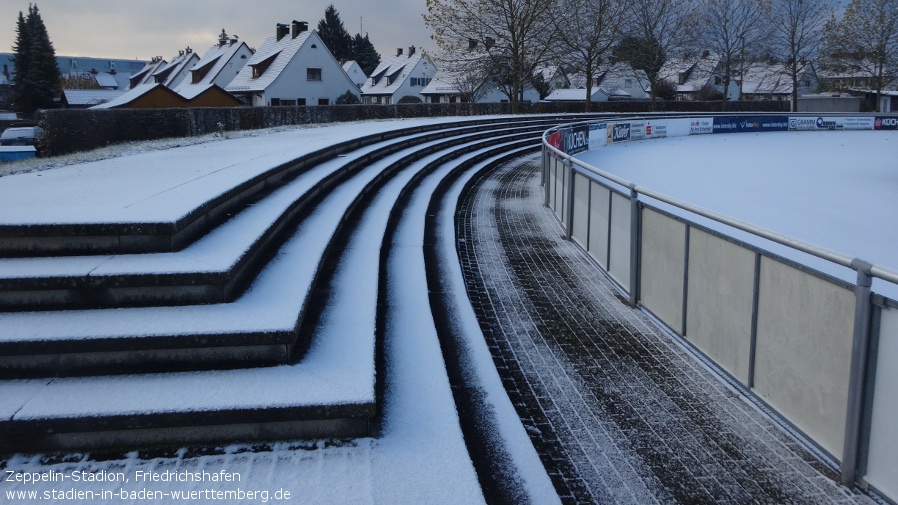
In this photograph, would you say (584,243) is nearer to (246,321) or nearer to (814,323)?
(814,323)

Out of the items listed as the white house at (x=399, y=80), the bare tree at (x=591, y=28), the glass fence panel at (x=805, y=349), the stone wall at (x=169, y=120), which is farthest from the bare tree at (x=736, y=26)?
the glass fence panel at (x=805, y=349)

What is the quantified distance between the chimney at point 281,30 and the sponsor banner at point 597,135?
4041cm

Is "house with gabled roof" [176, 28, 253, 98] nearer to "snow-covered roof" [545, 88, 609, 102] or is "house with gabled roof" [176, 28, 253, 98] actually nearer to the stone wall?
"snow-covered roof" [545, 88, 609, 102]

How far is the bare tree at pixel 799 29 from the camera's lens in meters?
72.2

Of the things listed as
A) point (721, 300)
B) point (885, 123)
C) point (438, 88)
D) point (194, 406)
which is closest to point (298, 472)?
point (194, 406)

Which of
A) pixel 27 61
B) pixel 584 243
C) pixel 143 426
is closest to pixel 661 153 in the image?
pixel 584 243

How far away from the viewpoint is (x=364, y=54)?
10325cm

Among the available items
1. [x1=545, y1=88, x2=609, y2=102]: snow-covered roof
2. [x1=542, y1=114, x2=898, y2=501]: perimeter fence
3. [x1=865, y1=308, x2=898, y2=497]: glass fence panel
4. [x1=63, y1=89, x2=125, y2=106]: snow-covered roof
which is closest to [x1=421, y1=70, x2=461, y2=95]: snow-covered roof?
[x1=545, y1=88, x2=609, y2=102]: snow-covered roof

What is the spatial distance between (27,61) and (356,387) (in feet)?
276

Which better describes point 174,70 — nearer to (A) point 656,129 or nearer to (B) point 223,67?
(B) point 223,67

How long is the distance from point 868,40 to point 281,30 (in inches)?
2291

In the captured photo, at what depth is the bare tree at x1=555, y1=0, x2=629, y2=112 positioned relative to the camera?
2076 inches

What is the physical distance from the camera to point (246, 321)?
4781 mm

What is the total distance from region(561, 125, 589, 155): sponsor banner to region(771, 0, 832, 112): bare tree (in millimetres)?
54616
